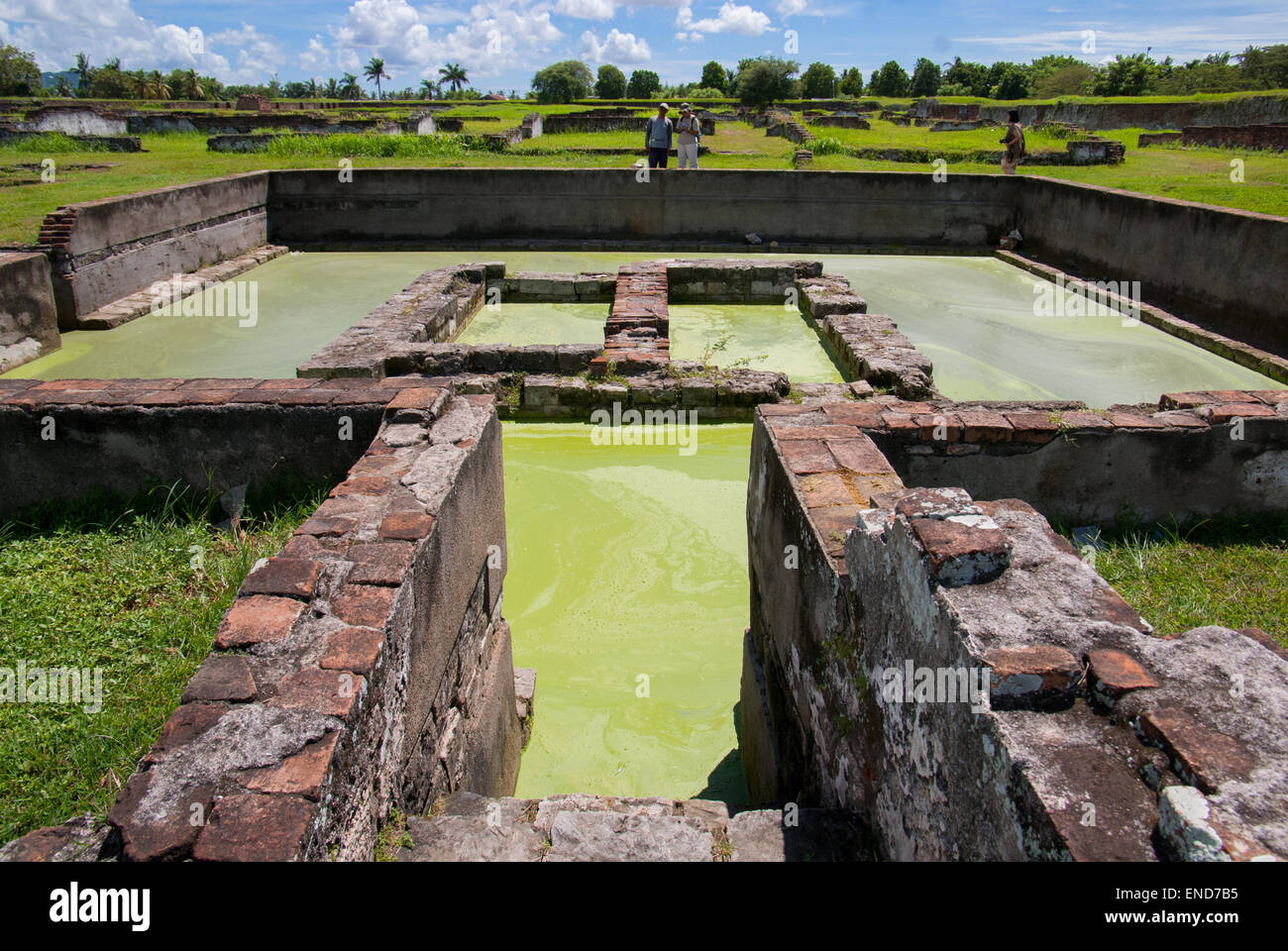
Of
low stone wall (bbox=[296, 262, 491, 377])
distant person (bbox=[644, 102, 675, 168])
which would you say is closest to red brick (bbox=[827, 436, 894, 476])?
low stone wall (bbox=[296, 262, 491, 377])

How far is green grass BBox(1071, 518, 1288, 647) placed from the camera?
3.35m

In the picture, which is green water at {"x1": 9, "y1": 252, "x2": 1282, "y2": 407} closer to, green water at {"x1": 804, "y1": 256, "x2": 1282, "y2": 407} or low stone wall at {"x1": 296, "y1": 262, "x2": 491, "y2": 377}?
green water at {"x1": 804, "y1": 256, "x2": 1282, "y2": 407}

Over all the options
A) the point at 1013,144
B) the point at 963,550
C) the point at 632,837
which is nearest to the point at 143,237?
the point at 632,837

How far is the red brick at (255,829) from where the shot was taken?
1.74m

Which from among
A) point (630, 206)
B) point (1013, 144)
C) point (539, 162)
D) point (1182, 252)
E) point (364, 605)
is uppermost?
point (539, 162)

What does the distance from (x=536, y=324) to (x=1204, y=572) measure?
7.30 metres

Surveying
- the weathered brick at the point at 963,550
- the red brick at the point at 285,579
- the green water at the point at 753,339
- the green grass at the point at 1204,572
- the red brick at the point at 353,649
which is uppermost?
the green water at the point at 753,339

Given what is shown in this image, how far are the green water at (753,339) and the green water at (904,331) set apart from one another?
0.11 feet

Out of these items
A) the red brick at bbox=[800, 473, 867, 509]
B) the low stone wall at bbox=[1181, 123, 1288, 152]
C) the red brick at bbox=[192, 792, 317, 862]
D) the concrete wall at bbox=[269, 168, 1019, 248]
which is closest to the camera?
the red brick at bbox=[192, 792, 317, 862]

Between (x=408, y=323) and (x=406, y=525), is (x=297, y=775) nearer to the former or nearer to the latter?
(x=406, y=525)

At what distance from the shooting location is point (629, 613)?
4.50m

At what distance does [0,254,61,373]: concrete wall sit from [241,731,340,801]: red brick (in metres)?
7.82

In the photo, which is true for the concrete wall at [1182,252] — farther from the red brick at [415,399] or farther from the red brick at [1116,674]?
the red brick at [415,399]

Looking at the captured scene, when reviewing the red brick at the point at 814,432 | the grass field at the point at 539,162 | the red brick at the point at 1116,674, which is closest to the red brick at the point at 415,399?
the red brick at the point at 814,432
